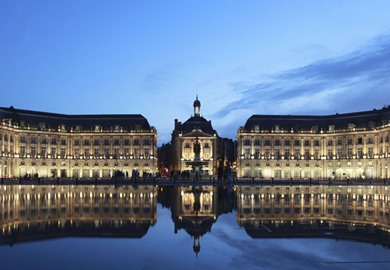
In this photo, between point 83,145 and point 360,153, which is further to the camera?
point 83,145

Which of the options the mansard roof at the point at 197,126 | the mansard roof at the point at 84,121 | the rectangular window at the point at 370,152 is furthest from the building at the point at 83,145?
the rectangular window at the point at 370,152

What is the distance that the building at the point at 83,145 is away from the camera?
11462 cm

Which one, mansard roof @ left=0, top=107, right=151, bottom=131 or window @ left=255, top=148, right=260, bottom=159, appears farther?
window @ left=255, top=148, right=260, bottom=159

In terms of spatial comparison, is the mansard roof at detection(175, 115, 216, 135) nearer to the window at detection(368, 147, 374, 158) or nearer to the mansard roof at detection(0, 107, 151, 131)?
the mansard roof at detection(0, 107, 151, 131)

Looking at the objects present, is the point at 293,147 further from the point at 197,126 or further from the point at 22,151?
the point at 22,151

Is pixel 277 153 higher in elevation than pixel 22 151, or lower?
lower

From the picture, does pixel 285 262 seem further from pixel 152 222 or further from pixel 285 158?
pixel 285 158

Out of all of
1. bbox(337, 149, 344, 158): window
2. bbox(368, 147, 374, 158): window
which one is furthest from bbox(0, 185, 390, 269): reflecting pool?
bbox(337, 149, 344, 158): window

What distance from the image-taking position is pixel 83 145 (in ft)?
399

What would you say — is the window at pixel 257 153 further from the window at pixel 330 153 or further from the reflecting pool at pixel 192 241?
the reflecting pool at pixel 192 241

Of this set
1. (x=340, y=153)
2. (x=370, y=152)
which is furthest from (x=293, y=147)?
(x=370, y=152)

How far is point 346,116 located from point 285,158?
18.5 metres

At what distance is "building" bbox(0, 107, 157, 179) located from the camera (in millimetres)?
114625

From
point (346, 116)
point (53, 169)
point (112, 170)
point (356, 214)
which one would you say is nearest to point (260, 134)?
point (346, 116)
